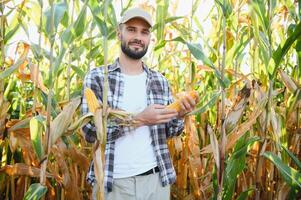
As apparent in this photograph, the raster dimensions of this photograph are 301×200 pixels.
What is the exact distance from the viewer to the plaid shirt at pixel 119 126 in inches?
79.5

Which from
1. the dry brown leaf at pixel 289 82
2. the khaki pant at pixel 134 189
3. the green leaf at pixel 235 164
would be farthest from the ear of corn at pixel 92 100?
the dry brown leaf at pixel 289 82

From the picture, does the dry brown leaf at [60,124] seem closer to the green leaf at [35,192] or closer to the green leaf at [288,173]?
the green leaf at [35,192]

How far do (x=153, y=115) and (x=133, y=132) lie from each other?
0.96ft

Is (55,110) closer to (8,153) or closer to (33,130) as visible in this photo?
(33,130)

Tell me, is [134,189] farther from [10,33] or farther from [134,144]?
[10,33]

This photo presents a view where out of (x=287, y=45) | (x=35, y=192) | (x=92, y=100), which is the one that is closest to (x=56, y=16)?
(x=92, y=100)

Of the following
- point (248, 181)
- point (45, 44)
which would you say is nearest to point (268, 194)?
point (248, 181)

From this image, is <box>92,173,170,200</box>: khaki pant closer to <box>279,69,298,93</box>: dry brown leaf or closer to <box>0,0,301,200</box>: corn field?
<box>0,0,301,200</box>: corn field

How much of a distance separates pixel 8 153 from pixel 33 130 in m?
1.07

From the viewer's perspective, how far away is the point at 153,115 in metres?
1.83

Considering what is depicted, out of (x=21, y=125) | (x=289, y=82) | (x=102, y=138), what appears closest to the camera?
(x=102, y=138)

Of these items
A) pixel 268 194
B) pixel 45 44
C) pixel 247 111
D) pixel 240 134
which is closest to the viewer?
pixel 240 134

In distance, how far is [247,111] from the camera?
9.74 ft

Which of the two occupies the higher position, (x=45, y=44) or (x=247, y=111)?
(x=45, y=44)
